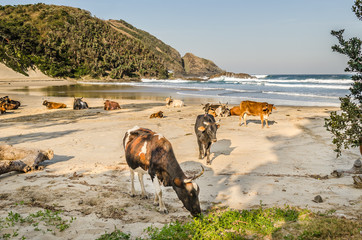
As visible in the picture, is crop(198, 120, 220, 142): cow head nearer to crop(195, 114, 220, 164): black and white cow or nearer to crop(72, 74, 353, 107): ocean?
crop(195, 114, 220, 164): black and white cow

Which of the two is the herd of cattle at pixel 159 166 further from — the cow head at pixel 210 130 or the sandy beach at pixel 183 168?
the cow head at pixel 210 130

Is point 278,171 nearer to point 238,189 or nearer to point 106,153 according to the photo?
point 238,189

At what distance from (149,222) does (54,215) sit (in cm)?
212

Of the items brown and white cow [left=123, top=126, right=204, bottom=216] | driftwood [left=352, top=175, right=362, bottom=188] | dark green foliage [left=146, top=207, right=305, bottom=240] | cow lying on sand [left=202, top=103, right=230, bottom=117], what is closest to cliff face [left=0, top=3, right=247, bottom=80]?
cow lying on sand [left=202, top=103, right=230, bottom=117]

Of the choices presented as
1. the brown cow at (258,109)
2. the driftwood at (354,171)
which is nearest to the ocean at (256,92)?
the brown cow at (258,109)

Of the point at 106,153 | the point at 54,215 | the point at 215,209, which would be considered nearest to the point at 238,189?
the point at 215,209

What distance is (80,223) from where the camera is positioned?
18.5ft

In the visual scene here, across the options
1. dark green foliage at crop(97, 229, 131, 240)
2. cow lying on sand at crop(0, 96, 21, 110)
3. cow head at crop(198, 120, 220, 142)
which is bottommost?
dark green foliage at crop(97, 229, 131, 240)

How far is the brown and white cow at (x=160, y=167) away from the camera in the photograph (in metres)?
5.94

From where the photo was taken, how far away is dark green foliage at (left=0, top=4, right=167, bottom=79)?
321 feet

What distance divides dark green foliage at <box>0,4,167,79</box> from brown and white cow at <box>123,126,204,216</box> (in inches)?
3612

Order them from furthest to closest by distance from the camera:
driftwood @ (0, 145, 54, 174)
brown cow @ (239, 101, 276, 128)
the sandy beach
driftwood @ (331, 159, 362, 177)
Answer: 1. brown cow @ (239, 101, 276, 128)
2. driftwood @ (0, 145, 54, 174)
3. driftwood @ (331, 159, 362, 177)
4. the sandy beach

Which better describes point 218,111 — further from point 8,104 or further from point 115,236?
point 8,104

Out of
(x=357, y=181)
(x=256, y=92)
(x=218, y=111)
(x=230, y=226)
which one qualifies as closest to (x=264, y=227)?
(x=230, y=226)
